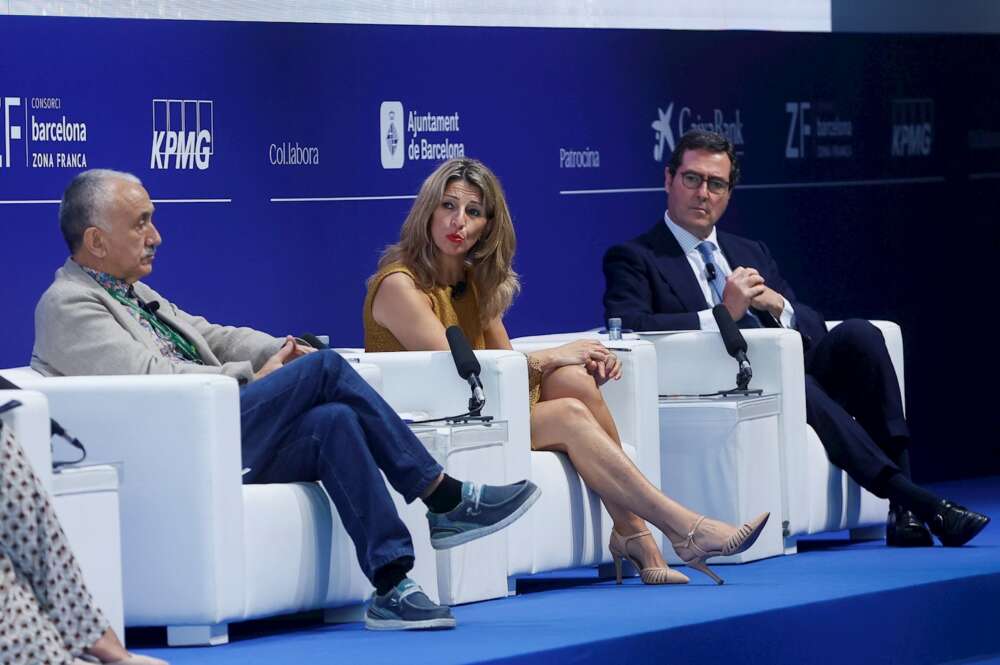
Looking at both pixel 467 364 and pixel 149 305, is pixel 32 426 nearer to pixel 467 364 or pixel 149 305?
pixel 149 305

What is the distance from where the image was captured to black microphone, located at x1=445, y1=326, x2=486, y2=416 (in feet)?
17.8

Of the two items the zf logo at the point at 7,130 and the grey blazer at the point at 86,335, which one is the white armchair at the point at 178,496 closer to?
the grey blazer at the point at 86,335

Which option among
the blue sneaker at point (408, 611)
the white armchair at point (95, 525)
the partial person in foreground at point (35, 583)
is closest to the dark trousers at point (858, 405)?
the blue sneaker at point (408, 611)

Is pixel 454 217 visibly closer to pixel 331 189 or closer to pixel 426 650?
pixel 331 189

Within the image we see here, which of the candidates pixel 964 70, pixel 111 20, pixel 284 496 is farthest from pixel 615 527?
pixel 964 70

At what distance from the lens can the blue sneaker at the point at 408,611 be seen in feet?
15.8

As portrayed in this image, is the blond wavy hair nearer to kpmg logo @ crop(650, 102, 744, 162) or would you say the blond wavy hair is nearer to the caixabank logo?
the caixabank logo

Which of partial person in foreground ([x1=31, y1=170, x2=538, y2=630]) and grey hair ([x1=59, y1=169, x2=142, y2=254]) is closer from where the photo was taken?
partial person in foreground ([x1=31, y1=170, x2=538, y2=630])

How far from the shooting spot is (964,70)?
29.2ft

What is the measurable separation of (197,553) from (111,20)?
197 centimetres

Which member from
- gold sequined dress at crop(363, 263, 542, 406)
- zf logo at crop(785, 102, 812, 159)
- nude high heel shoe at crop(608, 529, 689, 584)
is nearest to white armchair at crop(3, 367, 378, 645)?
gold sequined dress at crop(363, 263, 542, 406)

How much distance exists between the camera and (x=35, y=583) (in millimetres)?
3656

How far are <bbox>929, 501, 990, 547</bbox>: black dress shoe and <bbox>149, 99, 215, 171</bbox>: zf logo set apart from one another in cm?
248

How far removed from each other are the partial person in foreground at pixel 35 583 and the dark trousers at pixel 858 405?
3396 mm
